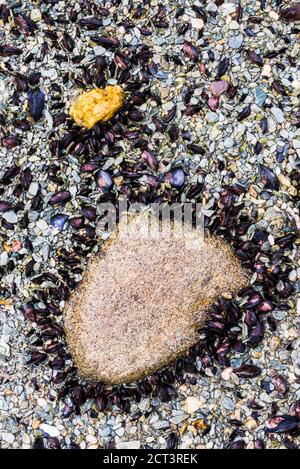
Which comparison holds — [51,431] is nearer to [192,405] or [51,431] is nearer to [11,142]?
[192,405]

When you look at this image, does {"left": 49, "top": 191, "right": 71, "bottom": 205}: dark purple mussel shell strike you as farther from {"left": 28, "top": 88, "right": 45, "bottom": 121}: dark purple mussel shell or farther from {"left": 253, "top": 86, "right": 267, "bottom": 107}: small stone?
{"left": 253, "top": 86, "right": 267, "bottom": 107}: small stone

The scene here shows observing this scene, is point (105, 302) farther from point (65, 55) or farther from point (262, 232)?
point (65, 55)

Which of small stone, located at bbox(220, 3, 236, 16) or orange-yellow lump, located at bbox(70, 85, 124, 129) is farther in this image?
small stone, located at bbox(220, 3, 236, 16)

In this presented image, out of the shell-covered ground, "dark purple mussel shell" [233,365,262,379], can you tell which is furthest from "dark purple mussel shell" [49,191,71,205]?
"dark purple mussel shell" [233,365,262,379]

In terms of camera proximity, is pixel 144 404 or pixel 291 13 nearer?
pixel 144 404

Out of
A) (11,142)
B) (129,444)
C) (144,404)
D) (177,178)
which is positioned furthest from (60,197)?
(129,444)

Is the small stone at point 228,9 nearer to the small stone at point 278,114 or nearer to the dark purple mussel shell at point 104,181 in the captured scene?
the small stone at point 278,114
